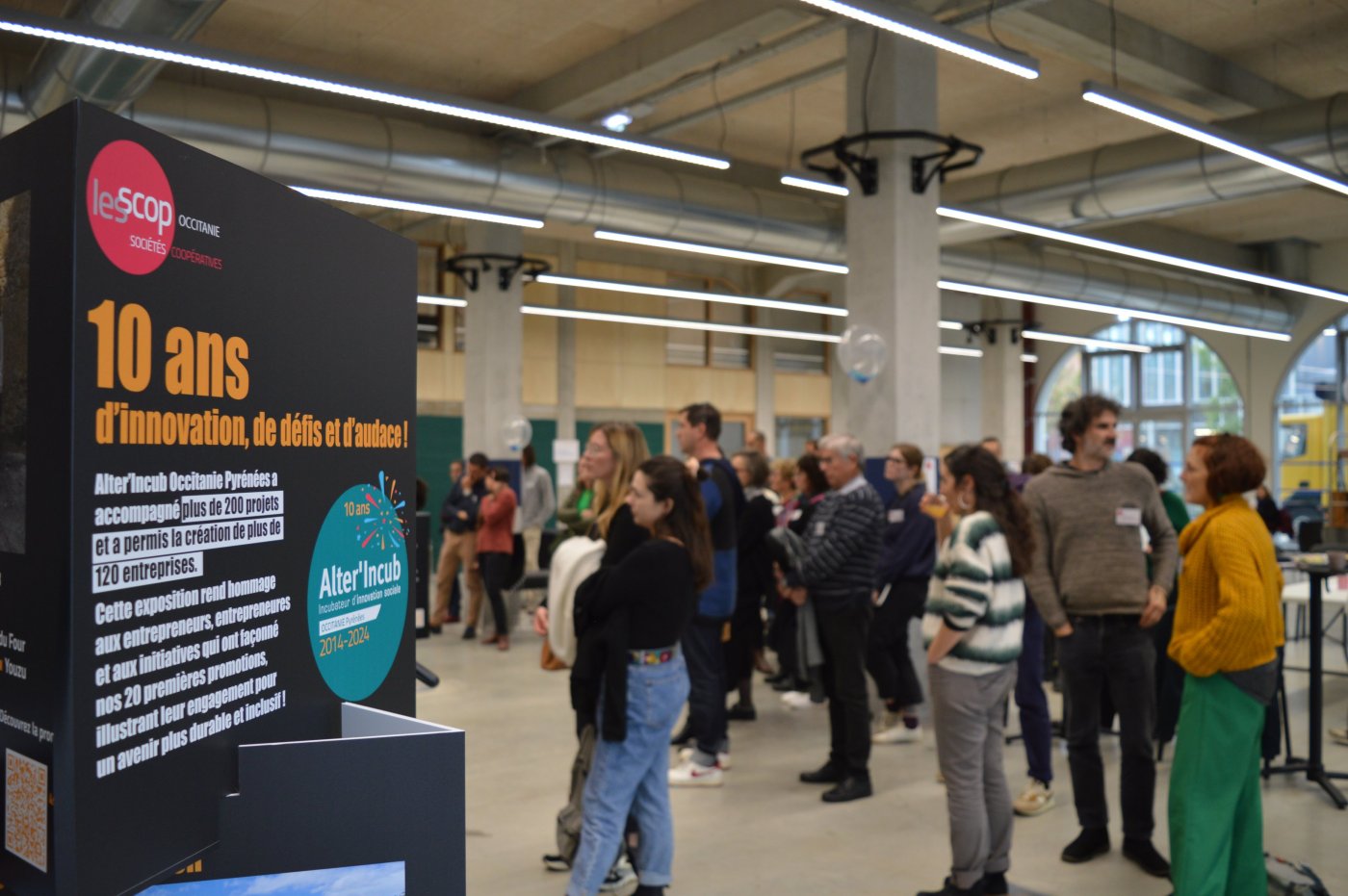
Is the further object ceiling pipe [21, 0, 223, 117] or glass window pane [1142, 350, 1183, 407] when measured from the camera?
glass window pane [1142, 350, 1183, 407]

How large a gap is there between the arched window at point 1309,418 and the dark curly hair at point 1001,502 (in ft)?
47.2

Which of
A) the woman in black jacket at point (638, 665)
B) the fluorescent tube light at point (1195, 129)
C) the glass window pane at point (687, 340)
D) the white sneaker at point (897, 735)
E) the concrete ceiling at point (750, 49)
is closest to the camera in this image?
the woman in black jacket at point (638, 665)

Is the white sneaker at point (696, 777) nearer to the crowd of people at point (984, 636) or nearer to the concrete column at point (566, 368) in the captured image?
the crowd of people at point (984, 636)

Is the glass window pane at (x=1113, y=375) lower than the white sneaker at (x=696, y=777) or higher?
higher

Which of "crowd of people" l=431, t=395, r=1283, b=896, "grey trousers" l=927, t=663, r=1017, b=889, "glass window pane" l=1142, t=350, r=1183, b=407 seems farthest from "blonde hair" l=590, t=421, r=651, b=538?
"glass window pane" l=1142, t=350, r=1183, b=407

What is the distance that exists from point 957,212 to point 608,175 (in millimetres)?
3143

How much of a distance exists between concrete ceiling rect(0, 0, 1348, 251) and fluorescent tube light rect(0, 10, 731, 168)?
76.4 inches

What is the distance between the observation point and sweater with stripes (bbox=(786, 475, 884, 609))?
453 centimetres

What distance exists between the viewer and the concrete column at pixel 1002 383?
16.2 metres

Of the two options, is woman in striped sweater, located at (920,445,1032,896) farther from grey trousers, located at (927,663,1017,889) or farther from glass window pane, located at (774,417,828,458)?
glass window pane, located at (774,417,828,458)

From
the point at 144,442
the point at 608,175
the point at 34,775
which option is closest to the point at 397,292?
the point at 144,442

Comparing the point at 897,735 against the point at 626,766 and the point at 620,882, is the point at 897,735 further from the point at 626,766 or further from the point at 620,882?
the point at 626,766

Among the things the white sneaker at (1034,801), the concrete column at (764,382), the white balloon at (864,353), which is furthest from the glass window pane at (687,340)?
the white sneaker at (1034,801)

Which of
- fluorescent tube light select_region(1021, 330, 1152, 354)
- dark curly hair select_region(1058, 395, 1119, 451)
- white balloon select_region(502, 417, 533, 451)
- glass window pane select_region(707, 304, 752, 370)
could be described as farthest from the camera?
glass window pane select_region(707, 304, 752, 370)
